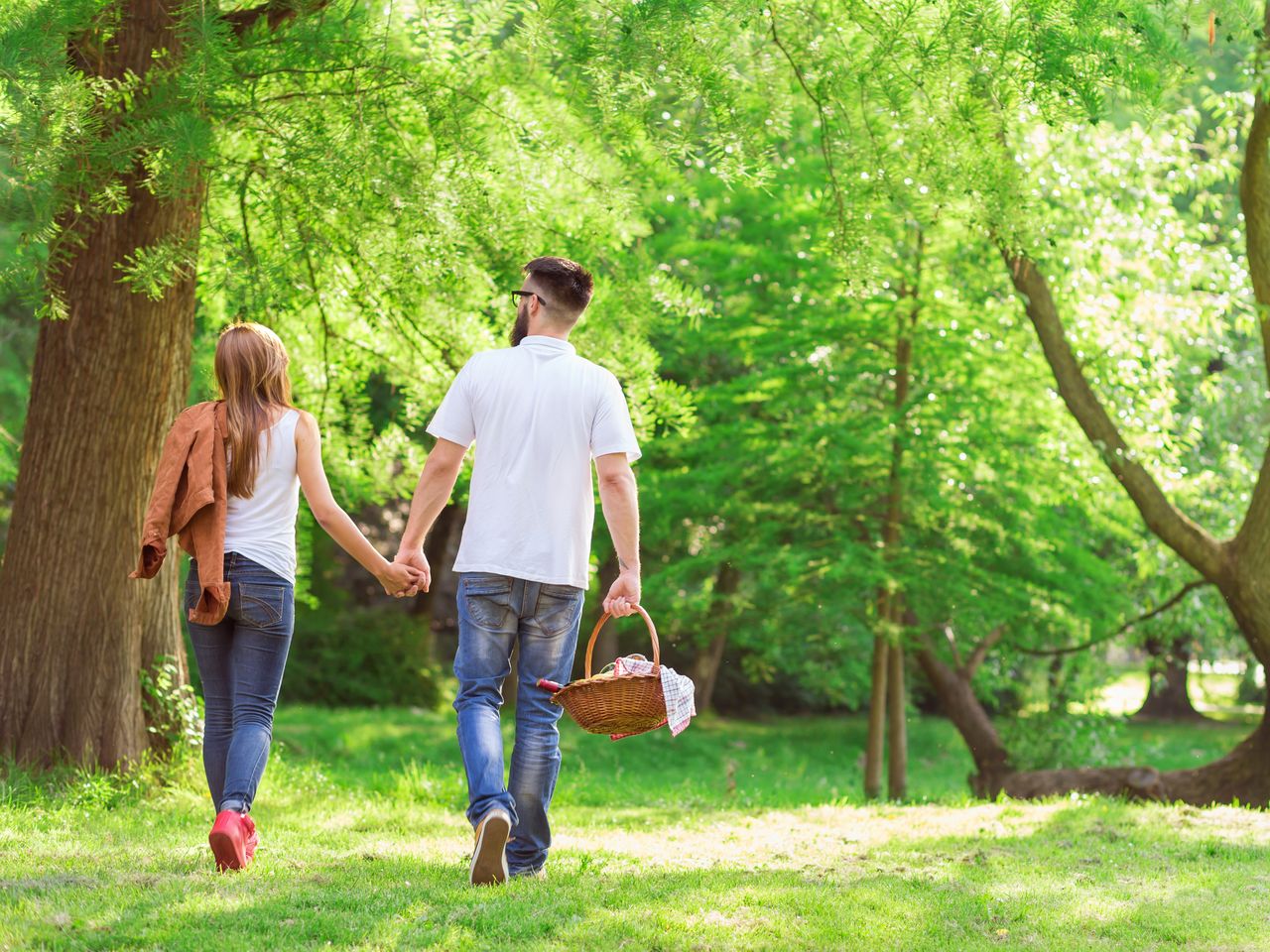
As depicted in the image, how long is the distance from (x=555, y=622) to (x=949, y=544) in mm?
8190

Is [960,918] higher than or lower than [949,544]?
lower

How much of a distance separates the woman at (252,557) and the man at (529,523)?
1.38ft

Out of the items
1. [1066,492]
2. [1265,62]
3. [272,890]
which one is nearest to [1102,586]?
[1066,492]

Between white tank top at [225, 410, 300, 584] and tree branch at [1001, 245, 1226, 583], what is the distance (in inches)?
241

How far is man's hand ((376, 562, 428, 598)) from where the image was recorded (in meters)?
4.57

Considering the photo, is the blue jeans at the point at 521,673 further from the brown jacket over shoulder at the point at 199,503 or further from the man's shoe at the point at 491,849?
the brown jacket over shoulder at the point at 199,503

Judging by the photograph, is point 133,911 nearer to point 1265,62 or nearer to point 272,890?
point 272,890

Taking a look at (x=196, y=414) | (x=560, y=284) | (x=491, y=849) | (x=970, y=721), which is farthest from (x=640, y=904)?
(x=970, y=721)

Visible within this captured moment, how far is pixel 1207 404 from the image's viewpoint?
1509 centimetres

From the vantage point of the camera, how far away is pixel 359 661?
→ 1994 cm

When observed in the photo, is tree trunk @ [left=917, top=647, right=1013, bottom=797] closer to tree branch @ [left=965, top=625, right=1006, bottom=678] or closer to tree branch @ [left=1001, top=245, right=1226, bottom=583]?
tree branch @ [left=965, top=625, right=1006, bottom=678]

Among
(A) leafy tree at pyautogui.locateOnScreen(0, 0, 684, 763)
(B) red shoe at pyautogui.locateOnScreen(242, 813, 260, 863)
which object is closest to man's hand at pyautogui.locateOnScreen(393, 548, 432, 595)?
(B) red shoe at pyautogui.locateOnScreen(242, 813, 260, 863)

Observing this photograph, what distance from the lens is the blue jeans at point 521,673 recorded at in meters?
4.29

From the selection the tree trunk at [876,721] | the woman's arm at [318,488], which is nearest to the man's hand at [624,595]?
the woman's arm at [318,488]
